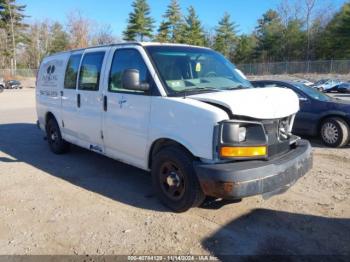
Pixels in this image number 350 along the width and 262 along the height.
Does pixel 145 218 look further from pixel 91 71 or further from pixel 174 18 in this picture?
pixel 174 18

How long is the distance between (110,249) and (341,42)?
62328 mm

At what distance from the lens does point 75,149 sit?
809cm

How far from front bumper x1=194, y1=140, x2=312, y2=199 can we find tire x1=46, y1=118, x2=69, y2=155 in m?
4.24

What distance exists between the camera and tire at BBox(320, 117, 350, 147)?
26.6ft

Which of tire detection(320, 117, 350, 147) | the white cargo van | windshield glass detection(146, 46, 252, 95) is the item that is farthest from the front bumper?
tire detection(320, 117, 350, 147)

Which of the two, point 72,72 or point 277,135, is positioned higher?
point 72,72

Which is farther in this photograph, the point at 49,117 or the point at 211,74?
the point at 49,117

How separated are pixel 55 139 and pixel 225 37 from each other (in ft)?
234

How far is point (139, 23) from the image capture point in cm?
7244

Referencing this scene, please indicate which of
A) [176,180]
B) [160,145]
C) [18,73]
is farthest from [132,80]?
[18,73]

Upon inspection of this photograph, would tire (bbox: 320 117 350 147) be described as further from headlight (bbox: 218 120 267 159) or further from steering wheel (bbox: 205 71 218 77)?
headlight (bbox: 218 120 267 159)

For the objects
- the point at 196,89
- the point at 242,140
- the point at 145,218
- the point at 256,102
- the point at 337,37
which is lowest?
the point at 145,218

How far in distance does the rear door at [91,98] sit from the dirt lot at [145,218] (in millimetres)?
661

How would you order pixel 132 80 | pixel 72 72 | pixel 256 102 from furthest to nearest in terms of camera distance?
pixel 72 72
pixel 132 80
pixel 256 102
